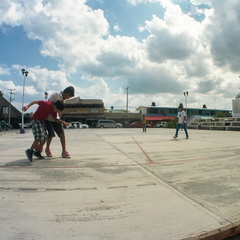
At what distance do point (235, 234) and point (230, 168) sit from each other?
2.05m

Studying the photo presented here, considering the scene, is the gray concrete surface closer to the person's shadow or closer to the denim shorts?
the person's shadow

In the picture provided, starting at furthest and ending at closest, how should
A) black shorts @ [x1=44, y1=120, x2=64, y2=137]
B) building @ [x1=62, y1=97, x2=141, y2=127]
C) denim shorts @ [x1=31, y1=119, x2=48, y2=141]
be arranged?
1. building @ [x1=62, y1=97, x2=141, y2=127]
2. black shorts @ [x1=44, y1=120, x2=64, y2=137]
3. denim shorts @ [x1=31, y1=119, x2=48, y2=141]

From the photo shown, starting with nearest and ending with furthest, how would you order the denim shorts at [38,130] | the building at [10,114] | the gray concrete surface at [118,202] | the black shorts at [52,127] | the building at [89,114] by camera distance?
1. the gray concrete surface at [118,202]
2. the denim shorts at [38,130]
3. the black shorts at [52,127]
4. the building at [10,114]
5. the building at [89,114]

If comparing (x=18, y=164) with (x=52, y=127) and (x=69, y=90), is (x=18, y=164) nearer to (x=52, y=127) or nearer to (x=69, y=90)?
(x=52, y=127)

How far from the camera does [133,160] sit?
4.28 m

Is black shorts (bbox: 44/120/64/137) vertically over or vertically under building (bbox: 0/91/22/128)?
under

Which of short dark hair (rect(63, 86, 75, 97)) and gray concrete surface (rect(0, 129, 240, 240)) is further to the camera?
short dark hair (rect(63, 86, 75, 97))

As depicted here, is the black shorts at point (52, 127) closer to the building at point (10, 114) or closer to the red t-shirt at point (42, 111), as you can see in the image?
the red t-shirt at point (42, 111)

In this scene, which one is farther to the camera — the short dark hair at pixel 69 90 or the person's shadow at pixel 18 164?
the short dark hair at pixel 69 90

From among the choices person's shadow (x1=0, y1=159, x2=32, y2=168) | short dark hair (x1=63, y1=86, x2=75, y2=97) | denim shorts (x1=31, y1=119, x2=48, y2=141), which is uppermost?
short dark hair (x1=63, y1=86, x2=75, y2=97)

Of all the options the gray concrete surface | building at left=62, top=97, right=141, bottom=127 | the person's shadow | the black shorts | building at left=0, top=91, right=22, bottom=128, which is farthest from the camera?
building at left=62, top=97, right=141, bottom=127

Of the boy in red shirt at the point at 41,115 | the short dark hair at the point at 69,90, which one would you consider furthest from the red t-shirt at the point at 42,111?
the short dark hair at the point at 69,90

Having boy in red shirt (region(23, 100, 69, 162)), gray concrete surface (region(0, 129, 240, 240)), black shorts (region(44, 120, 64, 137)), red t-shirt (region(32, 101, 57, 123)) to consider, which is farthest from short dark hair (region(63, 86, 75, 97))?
gray concrete surface (region(0, 129, 240, 240))

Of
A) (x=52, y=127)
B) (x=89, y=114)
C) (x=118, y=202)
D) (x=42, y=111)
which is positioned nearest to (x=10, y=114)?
(x=89, y=114)
